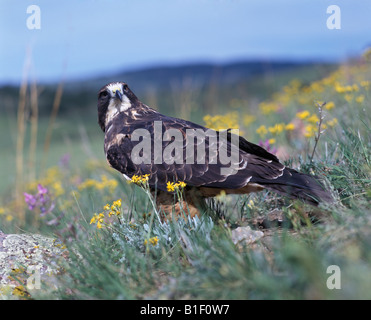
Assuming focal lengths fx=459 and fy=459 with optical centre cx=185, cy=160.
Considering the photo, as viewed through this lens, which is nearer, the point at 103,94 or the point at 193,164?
the point at 193,164

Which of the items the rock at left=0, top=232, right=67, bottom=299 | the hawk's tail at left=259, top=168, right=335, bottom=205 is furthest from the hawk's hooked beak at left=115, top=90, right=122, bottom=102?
the hawk's tail at left=259, top=168, right=335, bottom=205

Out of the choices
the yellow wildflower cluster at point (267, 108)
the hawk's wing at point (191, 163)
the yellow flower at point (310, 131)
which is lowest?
the hawk's wing at point (191, 163)

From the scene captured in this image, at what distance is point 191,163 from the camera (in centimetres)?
352

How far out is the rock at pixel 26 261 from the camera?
287 centimetres

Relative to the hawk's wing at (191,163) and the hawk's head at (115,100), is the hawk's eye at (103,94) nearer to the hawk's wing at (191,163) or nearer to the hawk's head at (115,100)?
the hawk's head at (115,100)

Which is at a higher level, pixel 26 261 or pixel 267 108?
pixel 267 108

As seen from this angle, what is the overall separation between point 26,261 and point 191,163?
1394 millimetres

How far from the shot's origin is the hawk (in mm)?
3305

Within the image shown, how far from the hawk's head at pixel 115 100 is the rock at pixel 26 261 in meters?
1.32

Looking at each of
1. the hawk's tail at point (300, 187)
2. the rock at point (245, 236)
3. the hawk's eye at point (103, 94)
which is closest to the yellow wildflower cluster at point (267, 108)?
the hawk's eye at point (103, 94)

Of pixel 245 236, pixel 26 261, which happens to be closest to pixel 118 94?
pixel 26 261

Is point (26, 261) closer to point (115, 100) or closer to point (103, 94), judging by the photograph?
point (115, 100)
